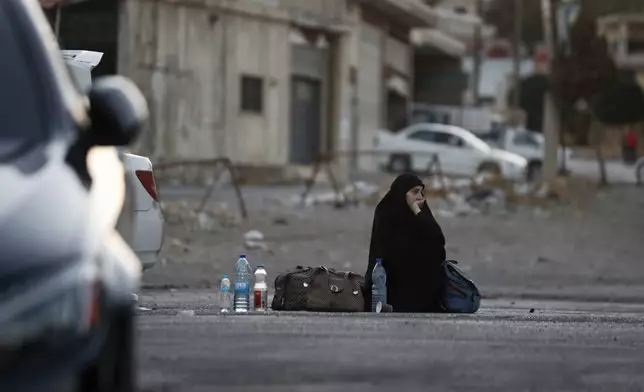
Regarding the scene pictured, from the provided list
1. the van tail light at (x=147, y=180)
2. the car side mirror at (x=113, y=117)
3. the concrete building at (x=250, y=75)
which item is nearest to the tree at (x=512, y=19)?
the concrete building at (x=250, y=75)

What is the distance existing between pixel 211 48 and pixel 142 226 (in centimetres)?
2516

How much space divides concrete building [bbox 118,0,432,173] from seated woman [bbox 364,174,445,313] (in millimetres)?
21511

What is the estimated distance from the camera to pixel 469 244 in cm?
2297

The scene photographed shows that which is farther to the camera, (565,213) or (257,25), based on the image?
(257,25)

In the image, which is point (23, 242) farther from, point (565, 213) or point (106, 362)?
point (565, 213)

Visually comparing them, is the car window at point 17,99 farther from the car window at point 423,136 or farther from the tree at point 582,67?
the car window at point 423,136

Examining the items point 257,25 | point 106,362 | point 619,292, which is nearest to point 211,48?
point 257,25

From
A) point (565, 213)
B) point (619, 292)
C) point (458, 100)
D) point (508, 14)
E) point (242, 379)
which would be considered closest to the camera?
point (242, 379)

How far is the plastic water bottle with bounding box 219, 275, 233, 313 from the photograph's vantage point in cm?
1251

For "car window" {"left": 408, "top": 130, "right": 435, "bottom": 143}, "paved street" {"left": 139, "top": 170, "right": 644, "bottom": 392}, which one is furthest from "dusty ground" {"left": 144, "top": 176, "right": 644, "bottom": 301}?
"car window" {"left": 408, "top": 130, "right": 435, "bottom": 143}

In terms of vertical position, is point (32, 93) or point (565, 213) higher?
point (32, 93)

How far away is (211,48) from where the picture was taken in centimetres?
3734

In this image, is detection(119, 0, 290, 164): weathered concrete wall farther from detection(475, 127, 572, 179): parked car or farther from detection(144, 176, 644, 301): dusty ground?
detection(475, 127, 572, 179): parked car

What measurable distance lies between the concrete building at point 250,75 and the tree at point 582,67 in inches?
198
